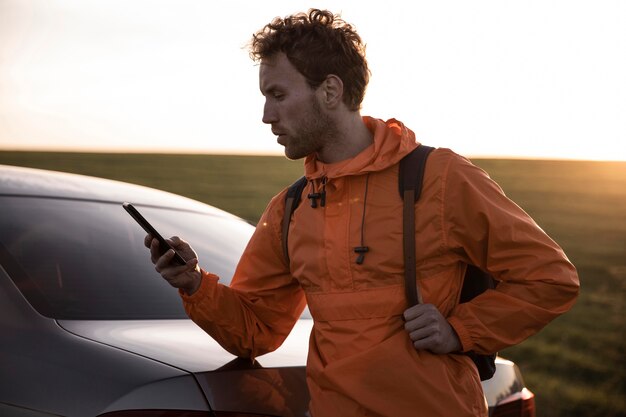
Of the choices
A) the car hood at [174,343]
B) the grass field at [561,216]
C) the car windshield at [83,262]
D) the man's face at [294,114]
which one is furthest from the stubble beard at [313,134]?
the grass field at [561,216]

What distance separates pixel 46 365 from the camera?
2396 millimetres

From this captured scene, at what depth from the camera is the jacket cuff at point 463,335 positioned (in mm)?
2271

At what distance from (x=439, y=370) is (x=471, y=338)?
11 centimetres

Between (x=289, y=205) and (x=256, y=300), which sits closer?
(x=289, y=205)

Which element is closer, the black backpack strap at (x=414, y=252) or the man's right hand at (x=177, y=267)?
the black backpack strap at (x=414, y=252)

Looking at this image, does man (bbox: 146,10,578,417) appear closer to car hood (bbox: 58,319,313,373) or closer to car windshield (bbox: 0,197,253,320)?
car hood (bbox: 58,319,313,373)

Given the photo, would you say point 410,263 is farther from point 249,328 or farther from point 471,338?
point 249,328

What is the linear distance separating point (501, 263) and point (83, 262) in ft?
4.45

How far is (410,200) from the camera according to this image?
90.2 inches

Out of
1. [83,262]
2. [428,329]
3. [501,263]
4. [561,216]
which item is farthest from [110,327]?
[561,216]

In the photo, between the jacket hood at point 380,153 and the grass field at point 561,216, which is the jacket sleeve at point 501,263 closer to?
the jacket hood at point 380,153

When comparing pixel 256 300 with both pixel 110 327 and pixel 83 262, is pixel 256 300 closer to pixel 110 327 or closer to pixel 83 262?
pixel 110 327

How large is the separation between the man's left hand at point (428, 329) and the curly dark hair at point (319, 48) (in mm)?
667

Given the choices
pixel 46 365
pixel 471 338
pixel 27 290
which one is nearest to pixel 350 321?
pixel 471 338
